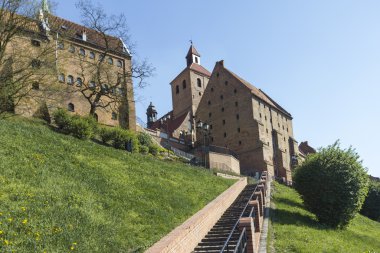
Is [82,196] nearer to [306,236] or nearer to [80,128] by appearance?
[306,236]

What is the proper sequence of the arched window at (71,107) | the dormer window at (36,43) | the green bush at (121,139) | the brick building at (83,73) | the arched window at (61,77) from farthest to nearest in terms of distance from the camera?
1. the arched window at (71,107)
2. the arched window at (61,77)
3. the dormer window at (36,43)
4. the brick building at (83,73)
5. the green bush at (121,139)

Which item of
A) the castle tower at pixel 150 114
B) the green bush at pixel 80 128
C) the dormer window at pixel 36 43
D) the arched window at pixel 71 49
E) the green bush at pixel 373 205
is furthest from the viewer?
the castle tower at pixel 150 114

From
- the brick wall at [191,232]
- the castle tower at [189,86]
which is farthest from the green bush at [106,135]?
the castle tower at [189,86]

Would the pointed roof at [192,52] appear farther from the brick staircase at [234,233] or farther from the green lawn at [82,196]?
the brick staircase at [234,233]

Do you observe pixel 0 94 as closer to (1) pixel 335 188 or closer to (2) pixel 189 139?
(1) pixel 335 188

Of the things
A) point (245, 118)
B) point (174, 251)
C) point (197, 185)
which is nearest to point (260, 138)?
point (245, 118)

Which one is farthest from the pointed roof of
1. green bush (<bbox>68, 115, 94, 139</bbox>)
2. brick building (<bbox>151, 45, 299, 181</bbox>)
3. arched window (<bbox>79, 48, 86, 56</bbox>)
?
green bush (<bbox>68, 115, 94, 139</bbox>)

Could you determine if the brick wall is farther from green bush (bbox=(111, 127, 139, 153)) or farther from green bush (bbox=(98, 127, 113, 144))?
green bush (bbox=(98, 127, 113, 144))

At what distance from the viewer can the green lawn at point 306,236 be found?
15727 millimetres

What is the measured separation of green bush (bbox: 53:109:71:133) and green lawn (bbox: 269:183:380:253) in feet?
54.5

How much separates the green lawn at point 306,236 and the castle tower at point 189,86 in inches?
1948

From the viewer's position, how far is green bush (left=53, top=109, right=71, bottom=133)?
108 ft

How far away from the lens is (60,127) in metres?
34.1

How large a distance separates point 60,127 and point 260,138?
3240cm
